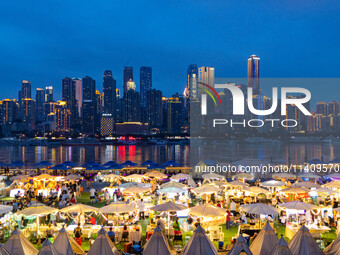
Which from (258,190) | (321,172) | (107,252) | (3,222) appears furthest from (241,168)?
(107,252)

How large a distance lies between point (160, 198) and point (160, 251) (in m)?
9.47

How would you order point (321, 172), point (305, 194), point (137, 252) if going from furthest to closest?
point (321, 172)
point (305, 194)
point (137, 252)

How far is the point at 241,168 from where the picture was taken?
91.9 feet

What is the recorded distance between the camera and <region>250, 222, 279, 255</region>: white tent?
8.91m

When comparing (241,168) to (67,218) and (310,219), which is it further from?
(67,218)

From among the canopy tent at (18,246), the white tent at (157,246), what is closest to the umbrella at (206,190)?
the white tent at (157,246)

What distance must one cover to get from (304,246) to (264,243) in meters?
1.00

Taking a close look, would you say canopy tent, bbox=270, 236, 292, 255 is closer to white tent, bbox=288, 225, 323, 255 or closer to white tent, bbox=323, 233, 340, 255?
white tent, bbox=288, 225, 323, 255

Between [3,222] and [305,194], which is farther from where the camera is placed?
[305,194]

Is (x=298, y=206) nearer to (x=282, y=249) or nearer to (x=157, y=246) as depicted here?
(x=282, y=249)

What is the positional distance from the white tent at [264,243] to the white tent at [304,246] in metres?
0.60

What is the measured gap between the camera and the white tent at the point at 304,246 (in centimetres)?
823

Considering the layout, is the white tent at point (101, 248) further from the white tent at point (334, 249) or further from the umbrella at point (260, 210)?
the umbrella at point (260, 210)

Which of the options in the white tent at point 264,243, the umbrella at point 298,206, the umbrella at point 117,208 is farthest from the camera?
the umbrella at point 298,206
